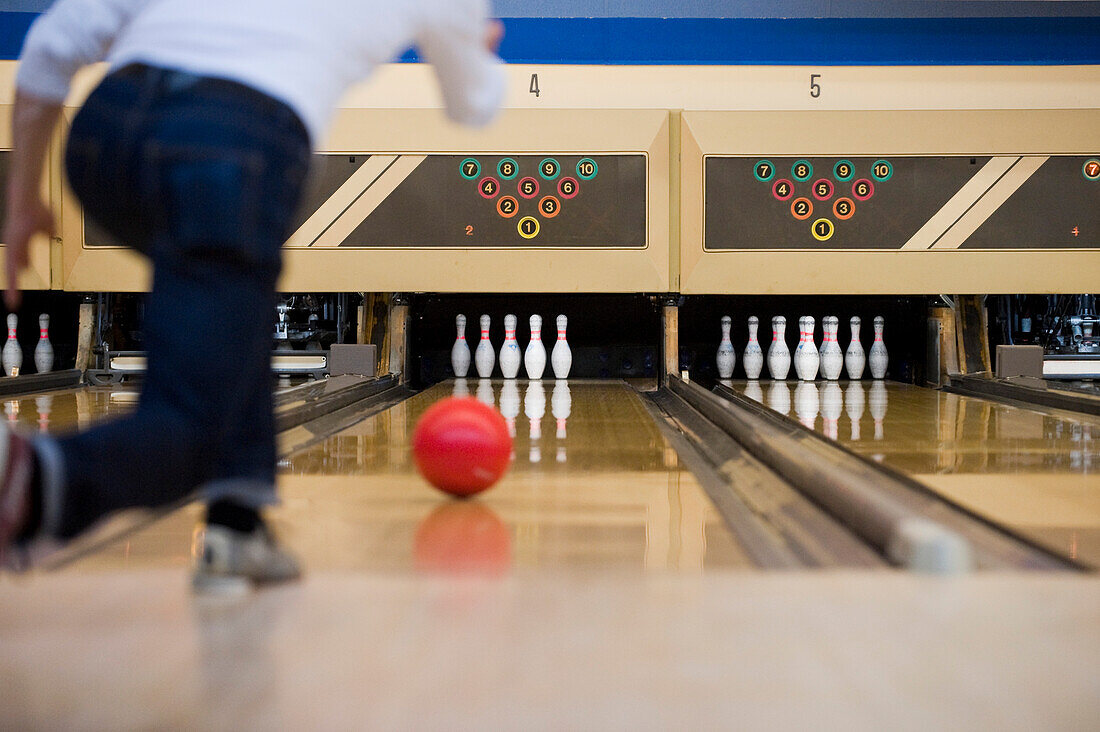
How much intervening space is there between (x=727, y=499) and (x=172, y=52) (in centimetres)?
91

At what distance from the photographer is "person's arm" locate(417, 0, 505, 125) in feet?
3.53

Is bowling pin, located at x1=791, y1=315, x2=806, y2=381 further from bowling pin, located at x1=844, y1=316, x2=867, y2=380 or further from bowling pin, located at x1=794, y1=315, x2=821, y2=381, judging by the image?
bowling pin, located at x1=844, y1=316, x2=867, y2=380

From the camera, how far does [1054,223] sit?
313 centimetres

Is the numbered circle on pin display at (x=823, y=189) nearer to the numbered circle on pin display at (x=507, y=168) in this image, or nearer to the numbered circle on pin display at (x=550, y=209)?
the numbered circle on pin display at (x=550, y=209)

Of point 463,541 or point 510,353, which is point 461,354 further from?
point 463,541

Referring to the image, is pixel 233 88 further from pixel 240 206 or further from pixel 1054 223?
pixel 1054 223

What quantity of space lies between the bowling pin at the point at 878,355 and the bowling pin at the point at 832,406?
203mm

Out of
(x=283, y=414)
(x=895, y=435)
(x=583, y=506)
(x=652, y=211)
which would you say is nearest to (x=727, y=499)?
(x=583, y=506)

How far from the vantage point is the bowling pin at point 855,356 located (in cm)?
343

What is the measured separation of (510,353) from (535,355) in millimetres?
91

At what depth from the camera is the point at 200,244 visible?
2.65ft

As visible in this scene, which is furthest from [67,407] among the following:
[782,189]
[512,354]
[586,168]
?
[782,189]

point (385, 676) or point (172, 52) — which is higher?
point (172, 52)

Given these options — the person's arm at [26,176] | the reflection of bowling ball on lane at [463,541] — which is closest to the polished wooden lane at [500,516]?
the reflection of bowling ball on lane at [463,541]
